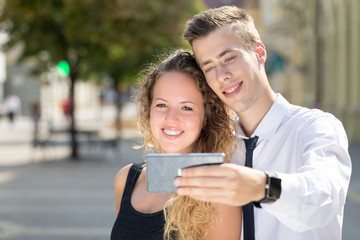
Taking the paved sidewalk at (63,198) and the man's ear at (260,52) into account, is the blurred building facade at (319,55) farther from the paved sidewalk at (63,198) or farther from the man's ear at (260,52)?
the man's ear at (260,52)

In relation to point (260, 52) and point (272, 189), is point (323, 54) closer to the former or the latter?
point (260, 52)

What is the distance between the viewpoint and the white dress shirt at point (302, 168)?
1.62 metres

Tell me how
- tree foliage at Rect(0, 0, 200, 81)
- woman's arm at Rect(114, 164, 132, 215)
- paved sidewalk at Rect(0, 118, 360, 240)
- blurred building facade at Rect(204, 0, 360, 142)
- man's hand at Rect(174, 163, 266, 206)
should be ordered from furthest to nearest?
1. blurred building facade at Rect(204, 0, 360, 142)
2. tree foliage at Rect(0, 0, 200, 81)
3. paved sidewalk at Rect(0, 118, 360, 240)
4. woman's arm at Rect(114, 164, 132, 215)
5. man's hand at Rect(174, 163, 266, 206)

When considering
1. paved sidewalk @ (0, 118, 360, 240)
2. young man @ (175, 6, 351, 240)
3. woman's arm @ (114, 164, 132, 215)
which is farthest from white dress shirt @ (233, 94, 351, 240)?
paved sidewalk @ (0, 118, 360, 240)

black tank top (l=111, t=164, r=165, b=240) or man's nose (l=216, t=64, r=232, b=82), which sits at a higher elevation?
man's nose (l=216, t=64, r=232, b=82)

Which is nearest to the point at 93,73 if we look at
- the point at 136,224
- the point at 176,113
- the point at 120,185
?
the point at 120,185

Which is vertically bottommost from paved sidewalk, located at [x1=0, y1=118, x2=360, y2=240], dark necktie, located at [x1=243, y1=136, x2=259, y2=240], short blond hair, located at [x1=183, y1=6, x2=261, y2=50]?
paved sidewalk, located at [x1=0, y1=118, x2=360, y2=240]

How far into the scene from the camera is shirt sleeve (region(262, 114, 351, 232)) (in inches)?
63.4

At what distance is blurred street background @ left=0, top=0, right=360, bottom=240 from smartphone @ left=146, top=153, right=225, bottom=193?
9.72 feet

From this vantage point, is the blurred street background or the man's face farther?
the blurred street background

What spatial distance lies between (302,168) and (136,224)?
1181mm

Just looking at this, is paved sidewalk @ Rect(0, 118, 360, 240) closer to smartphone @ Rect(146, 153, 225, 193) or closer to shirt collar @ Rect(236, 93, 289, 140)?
shirt collar @ Rect(236, 93, 289, 140)

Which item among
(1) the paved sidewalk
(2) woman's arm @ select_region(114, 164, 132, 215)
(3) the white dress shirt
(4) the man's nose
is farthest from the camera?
(1) the paved sidewalk

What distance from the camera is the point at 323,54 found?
24.7 meters
